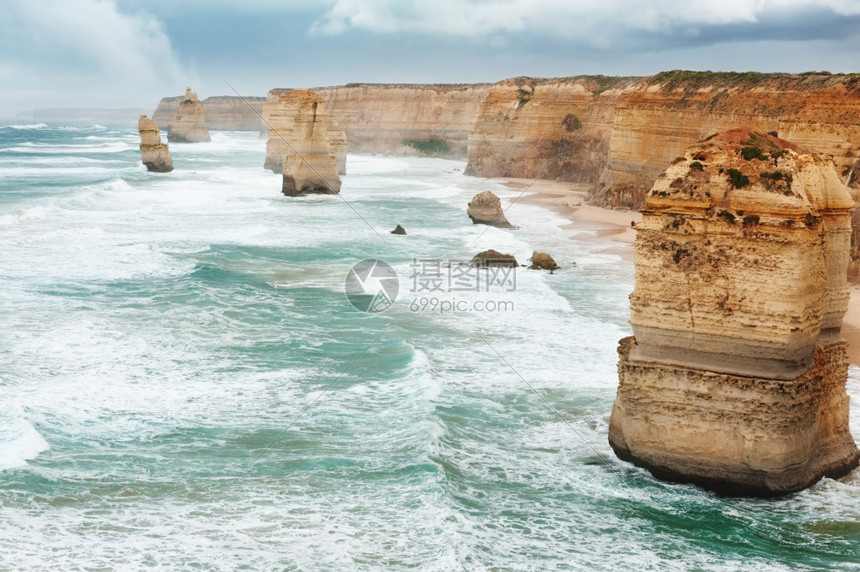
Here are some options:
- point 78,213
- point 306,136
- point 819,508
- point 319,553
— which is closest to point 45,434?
point 319,553

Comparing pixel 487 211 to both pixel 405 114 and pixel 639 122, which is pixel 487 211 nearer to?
pixel 639 122

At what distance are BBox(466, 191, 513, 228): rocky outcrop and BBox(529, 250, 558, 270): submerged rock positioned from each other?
9.36 metres

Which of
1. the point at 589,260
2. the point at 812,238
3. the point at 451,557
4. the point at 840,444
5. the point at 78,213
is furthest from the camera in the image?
the point at 78,213

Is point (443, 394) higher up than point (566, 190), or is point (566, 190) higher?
point (566, 190)

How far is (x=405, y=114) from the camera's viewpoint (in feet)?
334

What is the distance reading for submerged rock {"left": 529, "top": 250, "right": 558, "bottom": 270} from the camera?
28920 millimetres

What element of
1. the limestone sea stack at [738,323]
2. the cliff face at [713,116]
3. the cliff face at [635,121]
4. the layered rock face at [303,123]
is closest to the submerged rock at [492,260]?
the cliff face at [635,121]

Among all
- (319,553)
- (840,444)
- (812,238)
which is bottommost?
(319,553)

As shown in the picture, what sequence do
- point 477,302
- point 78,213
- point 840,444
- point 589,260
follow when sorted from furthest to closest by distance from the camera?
point 78,213, point 589,260, point 477,302, point 840,444

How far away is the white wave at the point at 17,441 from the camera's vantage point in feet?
42.1

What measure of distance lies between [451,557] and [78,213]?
35677mm

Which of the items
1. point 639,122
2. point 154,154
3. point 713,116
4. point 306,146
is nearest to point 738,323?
point 713,116

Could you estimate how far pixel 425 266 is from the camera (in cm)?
2920

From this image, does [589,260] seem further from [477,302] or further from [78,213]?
[78,213]
